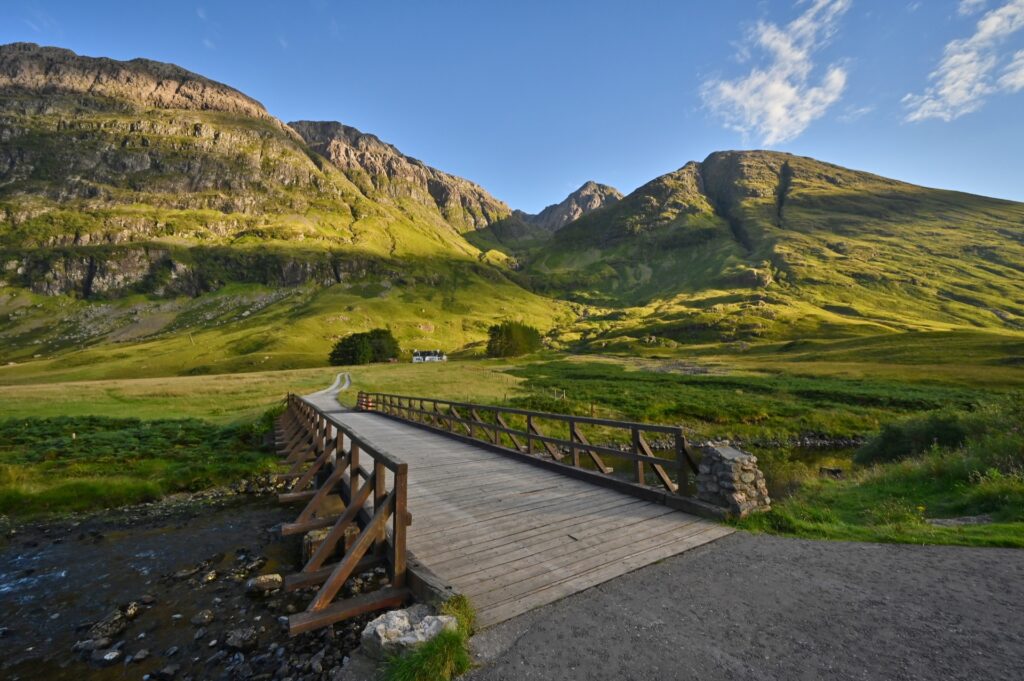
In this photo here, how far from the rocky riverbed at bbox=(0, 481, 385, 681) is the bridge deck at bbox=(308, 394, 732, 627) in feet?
5.91

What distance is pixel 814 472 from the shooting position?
20.4 metres

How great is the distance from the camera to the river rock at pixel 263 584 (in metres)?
8.75

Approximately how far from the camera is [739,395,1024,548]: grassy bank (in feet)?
26.0

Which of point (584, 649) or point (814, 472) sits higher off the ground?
point (584, 649)

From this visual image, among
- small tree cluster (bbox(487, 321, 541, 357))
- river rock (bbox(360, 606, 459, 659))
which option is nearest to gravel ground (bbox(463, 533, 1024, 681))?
river rock (bbox(360, 606, 459, 659))

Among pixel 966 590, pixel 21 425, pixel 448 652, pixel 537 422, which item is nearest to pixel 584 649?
pixel 448 652

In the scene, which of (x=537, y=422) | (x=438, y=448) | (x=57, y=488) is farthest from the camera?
(x=537, y=422)

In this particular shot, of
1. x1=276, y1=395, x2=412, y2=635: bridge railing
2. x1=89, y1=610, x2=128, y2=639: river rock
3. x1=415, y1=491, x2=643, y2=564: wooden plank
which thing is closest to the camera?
x1=276, y1=395, x2=412, y2=635: bridge railing

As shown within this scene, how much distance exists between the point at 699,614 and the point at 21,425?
4060 centimetres

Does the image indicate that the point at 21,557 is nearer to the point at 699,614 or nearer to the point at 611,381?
the point at 699,614

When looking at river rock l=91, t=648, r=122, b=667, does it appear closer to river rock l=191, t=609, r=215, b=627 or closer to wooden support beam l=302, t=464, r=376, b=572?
river rock l=191, t=609, r=215, b=627

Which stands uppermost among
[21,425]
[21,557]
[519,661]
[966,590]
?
[966,590]

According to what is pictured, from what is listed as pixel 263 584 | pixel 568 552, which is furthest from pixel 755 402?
pixel 263 584

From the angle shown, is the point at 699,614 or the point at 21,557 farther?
the point at 21,557
